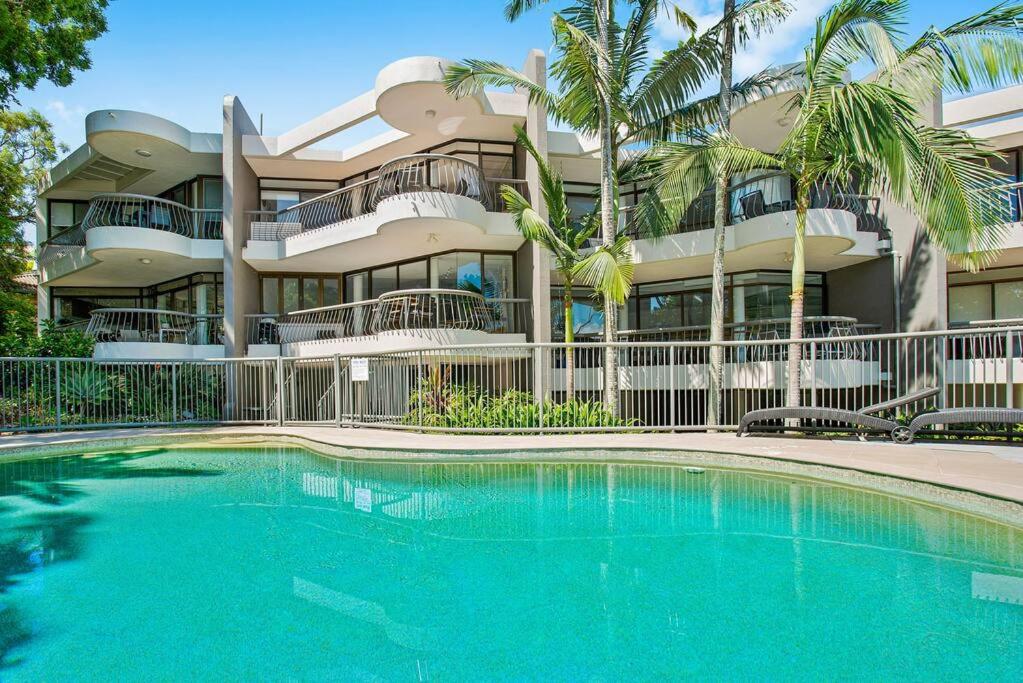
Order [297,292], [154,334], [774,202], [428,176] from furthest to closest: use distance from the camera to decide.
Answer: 1. [297,292]
2. [154,334]
3. [774,202]
4. [428,176]

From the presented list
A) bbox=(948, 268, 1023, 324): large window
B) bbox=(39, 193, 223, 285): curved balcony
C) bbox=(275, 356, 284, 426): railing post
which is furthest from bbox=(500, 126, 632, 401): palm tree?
bbox=(39, 193, 223, 285): curved balcony

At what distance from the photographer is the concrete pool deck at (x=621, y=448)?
6.41 metres

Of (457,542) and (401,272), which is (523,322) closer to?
(401,272)

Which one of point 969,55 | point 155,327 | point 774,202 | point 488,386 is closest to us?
point 969,55

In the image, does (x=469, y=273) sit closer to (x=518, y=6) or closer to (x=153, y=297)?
(x=518, y=6)

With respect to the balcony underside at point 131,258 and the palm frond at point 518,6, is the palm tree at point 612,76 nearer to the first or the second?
the palm frond at point 518,6

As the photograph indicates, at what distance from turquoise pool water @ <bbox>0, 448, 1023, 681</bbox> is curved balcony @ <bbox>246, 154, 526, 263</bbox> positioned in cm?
822

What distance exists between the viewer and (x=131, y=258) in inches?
683

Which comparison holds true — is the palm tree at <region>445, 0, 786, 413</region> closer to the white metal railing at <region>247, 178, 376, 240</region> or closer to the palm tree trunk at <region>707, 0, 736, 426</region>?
the palm tree trunk at <region>707, 0, 736, 426</region>

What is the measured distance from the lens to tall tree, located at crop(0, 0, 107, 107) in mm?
13133

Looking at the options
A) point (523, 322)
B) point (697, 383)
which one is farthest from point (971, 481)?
point (523, 322)

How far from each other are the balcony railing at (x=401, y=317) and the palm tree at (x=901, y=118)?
7.19 metres

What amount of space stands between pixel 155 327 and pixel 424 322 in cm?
929

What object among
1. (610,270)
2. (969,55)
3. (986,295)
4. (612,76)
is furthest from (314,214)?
(986,295)
